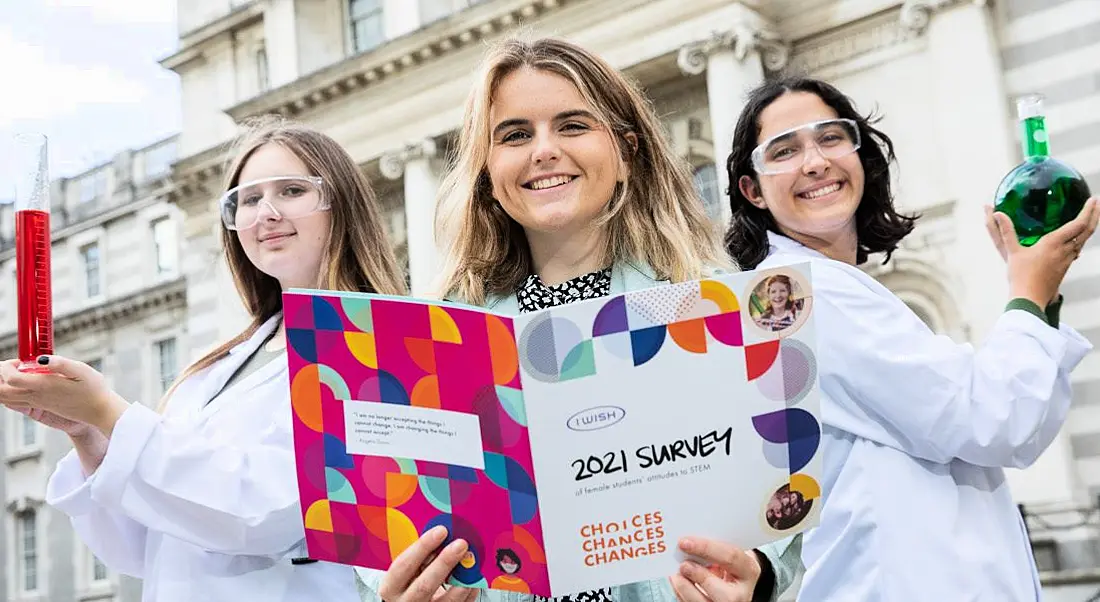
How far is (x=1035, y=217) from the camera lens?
107 inches

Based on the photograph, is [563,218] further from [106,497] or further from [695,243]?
[106,497]

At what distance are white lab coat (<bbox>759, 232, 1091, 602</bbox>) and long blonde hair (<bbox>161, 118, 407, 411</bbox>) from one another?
1373mm

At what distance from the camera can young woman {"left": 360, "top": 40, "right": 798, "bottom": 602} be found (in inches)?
94.0

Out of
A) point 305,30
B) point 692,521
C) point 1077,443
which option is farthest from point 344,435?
point 305,30

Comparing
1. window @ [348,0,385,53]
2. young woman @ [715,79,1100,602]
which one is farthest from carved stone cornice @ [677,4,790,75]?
young woman @ [715,79,1100,602]

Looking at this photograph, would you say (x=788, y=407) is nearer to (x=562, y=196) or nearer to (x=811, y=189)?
(x=562, y=196)

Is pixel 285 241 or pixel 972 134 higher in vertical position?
pixel 972 134

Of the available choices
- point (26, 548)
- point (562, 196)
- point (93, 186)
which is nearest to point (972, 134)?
point (562, 196)

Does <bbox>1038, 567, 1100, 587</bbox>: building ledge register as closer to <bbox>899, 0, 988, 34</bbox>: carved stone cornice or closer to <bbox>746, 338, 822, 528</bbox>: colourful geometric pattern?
<bbox>899, 0, 988, 34</bbox>: carved stone cornice

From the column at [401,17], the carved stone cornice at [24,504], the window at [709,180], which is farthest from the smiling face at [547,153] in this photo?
the carved stone cornice at [24,504]

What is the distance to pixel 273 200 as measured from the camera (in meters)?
3.27

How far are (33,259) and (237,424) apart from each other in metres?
0.78

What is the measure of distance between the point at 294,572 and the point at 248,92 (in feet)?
70.8

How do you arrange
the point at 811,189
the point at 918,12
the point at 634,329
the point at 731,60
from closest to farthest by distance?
the point at 634,329, the point at 811,189, the point at 918,12, the point at 731,60
